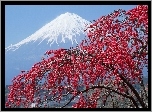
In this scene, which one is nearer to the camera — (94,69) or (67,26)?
(94,69)

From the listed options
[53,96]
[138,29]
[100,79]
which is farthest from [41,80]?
[138,29]

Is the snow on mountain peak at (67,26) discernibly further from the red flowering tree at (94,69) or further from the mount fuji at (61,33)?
the red flowering tree at (94,69)

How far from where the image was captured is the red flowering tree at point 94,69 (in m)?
3.40

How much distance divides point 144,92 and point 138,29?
2.76 feet

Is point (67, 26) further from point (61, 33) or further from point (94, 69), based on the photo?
point (94, 69)

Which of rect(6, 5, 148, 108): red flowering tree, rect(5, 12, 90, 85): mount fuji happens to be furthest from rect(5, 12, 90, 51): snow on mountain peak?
rect(6, 5, 148, 108): red flowering tree

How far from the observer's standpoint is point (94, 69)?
3842 millimetres

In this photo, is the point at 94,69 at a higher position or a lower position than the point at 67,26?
lower

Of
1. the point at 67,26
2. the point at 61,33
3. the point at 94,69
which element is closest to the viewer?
the point at 94,69

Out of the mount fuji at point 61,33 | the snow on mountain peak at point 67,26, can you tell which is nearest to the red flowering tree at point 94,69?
the mount fuji at point 61,33

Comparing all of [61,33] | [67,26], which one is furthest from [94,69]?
[61,33]

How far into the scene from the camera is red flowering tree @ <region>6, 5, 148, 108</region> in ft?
11.2

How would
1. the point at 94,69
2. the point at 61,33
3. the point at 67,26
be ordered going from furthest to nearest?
the point at 61,33 < the point at 67,26 < the point at 94,69
